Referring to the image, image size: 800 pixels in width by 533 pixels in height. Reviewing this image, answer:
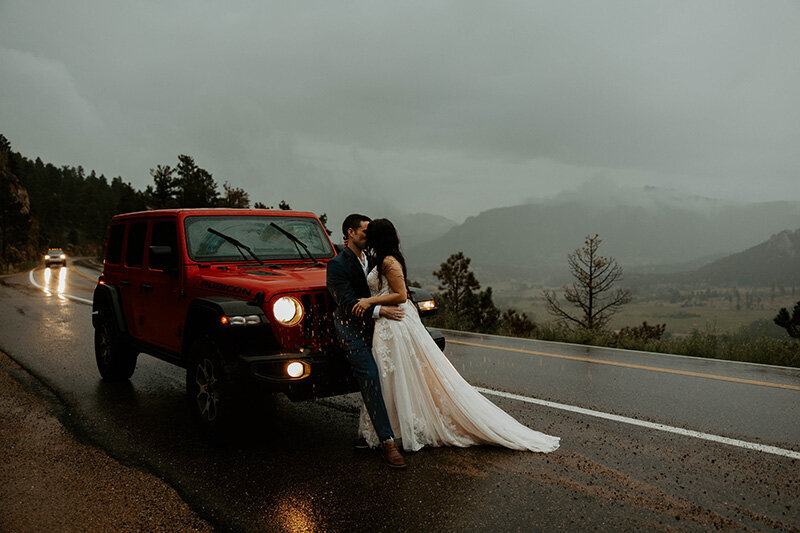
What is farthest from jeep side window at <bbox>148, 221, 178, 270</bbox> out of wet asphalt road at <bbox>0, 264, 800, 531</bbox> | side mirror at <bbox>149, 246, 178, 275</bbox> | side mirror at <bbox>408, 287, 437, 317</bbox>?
side mirror at <bbox>408, 287, 437, 317</bbox>

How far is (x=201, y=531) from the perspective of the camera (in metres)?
3.37

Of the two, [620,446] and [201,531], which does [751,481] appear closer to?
[620,446]

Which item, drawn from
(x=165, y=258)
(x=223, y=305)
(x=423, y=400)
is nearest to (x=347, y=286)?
(x=223, y=305)

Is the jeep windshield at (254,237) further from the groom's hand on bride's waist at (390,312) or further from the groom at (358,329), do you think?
the groom's hand on bride's waist at (390,312)

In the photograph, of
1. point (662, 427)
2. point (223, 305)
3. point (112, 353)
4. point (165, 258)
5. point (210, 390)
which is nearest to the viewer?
point (223, 305)

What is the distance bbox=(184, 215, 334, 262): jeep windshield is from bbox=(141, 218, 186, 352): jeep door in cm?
21

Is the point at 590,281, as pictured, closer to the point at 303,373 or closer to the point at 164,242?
the point at 164,242

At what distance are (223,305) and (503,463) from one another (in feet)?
8.17

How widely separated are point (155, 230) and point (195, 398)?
2.15 meters

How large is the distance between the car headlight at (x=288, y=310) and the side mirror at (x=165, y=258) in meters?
1.44

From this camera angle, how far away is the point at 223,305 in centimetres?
448

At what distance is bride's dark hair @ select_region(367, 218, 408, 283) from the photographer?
180 inches

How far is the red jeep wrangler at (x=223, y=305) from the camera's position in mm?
4453

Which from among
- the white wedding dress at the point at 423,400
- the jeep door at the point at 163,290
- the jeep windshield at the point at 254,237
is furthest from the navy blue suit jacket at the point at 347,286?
the jeep door at the point at 163,290
